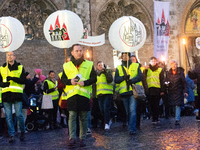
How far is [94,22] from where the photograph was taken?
1873 centimetres

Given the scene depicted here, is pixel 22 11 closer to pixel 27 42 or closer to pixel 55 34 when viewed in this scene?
pixel 27 42

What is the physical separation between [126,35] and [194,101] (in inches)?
273

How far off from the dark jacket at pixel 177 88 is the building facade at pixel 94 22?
970 cm

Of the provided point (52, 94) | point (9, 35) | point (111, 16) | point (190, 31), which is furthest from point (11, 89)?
point (190, 31)

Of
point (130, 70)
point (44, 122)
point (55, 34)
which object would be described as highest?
point (55, 34)

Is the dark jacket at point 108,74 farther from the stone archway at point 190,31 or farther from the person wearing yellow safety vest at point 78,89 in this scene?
the stone archway at point 190,31

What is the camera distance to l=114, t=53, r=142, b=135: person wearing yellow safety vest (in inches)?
275

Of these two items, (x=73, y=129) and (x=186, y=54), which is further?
(x=186, y=54)

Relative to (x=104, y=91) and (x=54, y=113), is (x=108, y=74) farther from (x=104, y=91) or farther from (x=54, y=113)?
(x=54, y=113)

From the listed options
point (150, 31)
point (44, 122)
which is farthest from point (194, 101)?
point (150, 31)

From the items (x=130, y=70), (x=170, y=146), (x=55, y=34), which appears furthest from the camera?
(x=130, y=70)

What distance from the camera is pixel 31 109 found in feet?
32.1

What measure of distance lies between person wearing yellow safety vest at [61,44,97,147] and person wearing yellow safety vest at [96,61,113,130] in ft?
10.1

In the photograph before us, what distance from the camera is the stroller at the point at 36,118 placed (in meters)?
9.63
